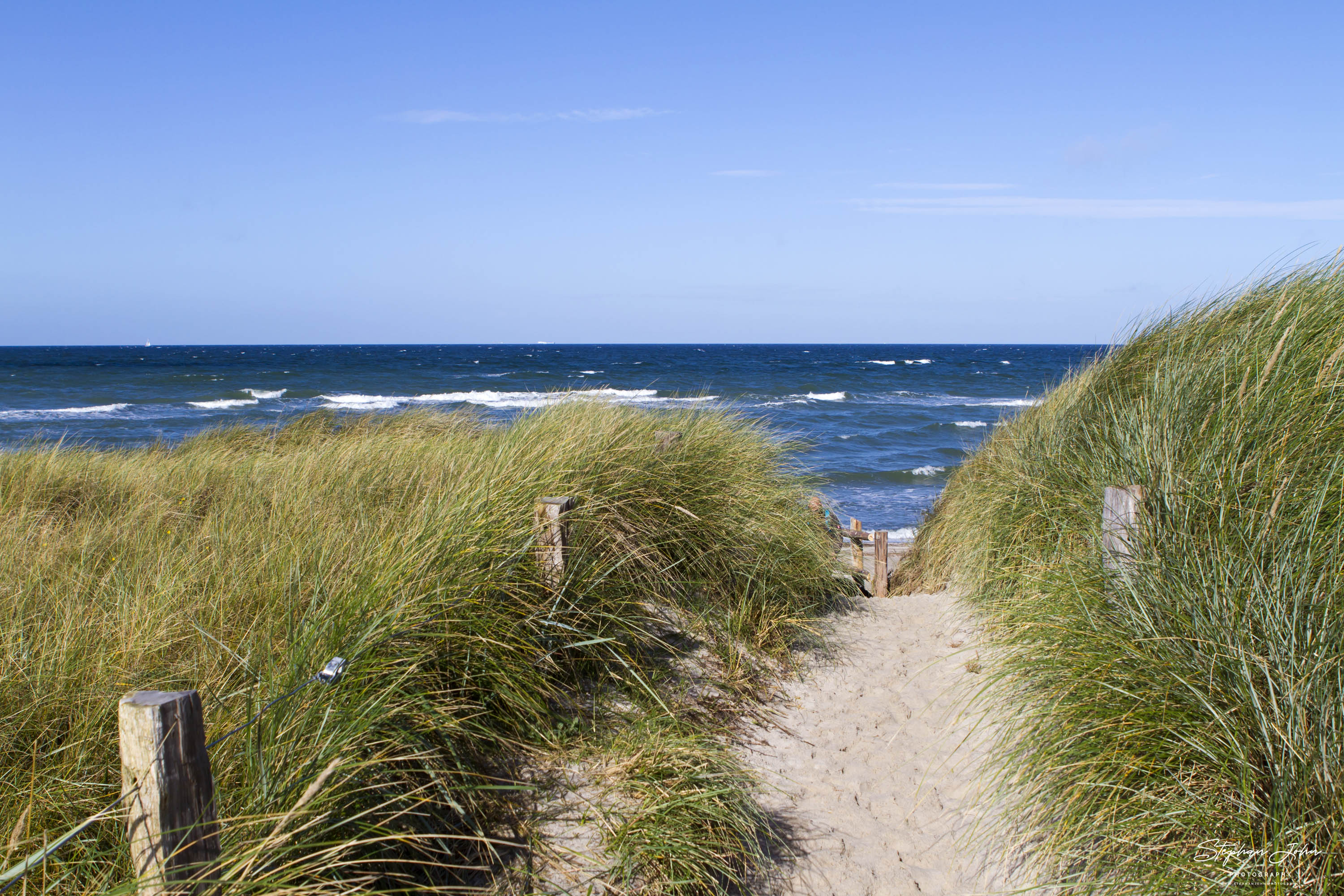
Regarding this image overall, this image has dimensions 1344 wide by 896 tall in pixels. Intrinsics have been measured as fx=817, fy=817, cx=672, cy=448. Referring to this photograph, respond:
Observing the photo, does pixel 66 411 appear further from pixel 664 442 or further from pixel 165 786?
pixel 165 786

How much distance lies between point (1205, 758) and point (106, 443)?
1984 cm

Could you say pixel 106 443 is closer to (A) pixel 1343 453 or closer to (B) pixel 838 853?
(B) pixel 838 853

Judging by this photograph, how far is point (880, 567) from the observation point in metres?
8.92

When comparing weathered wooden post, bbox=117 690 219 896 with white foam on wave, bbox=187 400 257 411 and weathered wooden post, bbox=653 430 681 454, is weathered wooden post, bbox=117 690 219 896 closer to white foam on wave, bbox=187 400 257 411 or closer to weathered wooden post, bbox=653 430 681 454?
weathered wooden post, bbox=653 430 681 454

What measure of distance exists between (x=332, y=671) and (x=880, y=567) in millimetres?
7180

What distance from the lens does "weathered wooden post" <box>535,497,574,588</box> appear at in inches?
163

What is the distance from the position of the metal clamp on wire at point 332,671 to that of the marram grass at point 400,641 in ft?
0.32

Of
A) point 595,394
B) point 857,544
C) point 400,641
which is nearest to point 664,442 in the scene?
point 595,394

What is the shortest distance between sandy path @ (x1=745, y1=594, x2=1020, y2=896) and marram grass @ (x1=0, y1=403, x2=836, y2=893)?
39cm

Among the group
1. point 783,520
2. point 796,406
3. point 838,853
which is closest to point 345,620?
point 838,853

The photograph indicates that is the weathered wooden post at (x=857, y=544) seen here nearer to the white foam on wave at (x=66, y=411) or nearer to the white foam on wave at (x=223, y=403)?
the white foam on wave at (x=223, y=403)

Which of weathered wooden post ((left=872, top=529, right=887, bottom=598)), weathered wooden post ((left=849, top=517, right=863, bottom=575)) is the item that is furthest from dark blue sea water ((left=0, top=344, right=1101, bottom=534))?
weathered wooden post ((left=872, top=529, right=887, bottom=598))

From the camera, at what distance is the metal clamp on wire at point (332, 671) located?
2607 millimetres

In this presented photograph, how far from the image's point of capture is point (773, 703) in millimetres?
4867
